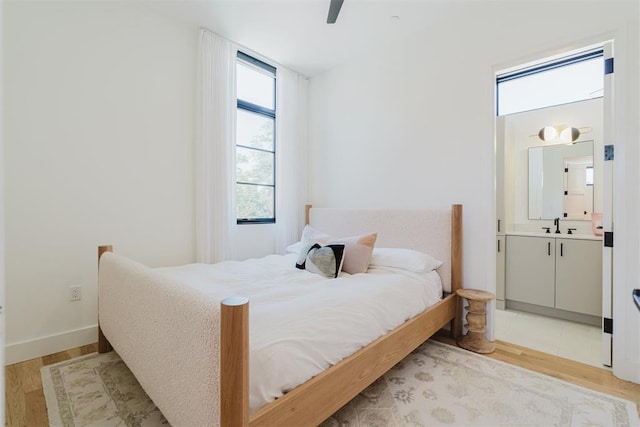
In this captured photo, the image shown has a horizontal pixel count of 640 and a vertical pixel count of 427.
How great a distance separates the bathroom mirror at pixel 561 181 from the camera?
10.9 ft

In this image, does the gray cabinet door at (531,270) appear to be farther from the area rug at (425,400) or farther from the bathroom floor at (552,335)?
the area rug at (425,400)

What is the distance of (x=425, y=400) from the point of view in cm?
179

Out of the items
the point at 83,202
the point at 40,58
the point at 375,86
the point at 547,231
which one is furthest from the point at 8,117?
the point at 547,231

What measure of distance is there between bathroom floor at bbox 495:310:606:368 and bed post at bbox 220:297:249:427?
249cm

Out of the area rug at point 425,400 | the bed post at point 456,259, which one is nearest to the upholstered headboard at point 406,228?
the bed post at point 456,259

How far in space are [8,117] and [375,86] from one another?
310 cm

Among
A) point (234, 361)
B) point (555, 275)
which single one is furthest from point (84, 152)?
point (555, 275)

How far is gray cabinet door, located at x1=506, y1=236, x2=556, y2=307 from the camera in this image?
316cm

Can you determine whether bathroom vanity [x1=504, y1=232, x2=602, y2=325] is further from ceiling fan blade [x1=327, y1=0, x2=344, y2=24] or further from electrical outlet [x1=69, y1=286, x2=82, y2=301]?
electrical outlet [x1=69, y1=286, x2=82, y2=301]

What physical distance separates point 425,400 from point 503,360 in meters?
0.89

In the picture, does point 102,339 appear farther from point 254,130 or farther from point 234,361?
point 254,130

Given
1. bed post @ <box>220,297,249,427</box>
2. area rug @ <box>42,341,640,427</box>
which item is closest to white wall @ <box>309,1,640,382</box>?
area rug @ <box>42,341,640,427</box>

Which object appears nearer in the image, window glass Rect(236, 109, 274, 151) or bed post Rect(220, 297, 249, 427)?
bed post Rect(220, 297, 249, 427)

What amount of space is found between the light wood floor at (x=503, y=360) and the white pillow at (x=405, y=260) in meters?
0.69
